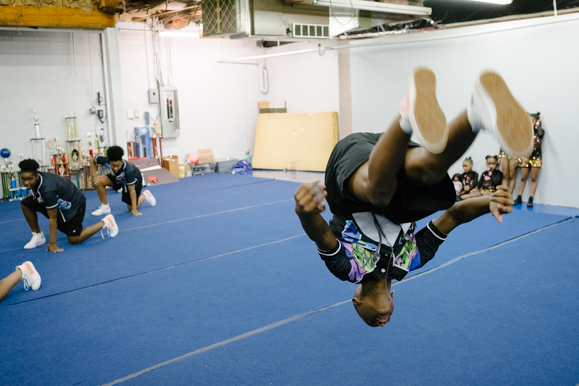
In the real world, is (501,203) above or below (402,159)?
below

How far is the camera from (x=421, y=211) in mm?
2613

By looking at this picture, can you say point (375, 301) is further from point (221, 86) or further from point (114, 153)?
point (221, 86)

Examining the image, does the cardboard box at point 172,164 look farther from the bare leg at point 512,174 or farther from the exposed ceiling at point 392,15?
the bare leg at point 512,174

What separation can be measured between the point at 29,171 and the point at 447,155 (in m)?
5.04

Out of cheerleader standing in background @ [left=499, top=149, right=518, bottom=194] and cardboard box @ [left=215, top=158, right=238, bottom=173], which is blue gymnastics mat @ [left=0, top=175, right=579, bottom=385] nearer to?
cheerleader standing in background @ [left=499, top=149, right=518, bottom=194]

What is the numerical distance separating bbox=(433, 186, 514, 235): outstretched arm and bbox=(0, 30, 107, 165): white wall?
9228 mm

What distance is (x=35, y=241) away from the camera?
6469 millimetres

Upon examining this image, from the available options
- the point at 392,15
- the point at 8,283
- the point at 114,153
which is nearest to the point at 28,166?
the point at 8,283

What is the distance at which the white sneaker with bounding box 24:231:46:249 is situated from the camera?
6425 millimetres

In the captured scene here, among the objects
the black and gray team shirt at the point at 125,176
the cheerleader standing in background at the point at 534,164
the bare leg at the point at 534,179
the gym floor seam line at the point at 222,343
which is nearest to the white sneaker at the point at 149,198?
the black and gray team shirt at the point at 125,176

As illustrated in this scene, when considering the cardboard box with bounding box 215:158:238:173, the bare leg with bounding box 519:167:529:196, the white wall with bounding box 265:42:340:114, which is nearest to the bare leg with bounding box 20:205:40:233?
the cardboard box with bounding box 215:158:238:173

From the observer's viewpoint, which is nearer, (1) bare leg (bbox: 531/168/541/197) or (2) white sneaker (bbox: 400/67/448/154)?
(2) white sneaker (bbox: 400/67/448/154)

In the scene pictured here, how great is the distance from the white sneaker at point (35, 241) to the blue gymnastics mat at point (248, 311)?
203mm

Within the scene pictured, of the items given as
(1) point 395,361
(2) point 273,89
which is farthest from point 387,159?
(2) point 273,89
